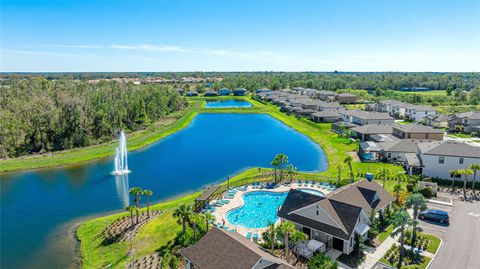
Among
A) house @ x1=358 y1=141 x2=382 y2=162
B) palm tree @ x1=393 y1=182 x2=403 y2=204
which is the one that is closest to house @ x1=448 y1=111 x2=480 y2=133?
house @ x1=358 y1=141 x2=382 y2=162

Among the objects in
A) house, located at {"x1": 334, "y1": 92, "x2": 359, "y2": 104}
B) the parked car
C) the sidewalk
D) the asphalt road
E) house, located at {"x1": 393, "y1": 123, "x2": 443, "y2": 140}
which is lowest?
the sidewalk

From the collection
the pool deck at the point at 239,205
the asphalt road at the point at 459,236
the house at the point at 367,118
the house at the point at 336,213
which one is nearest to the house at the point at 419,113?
the house at the point at 367,118

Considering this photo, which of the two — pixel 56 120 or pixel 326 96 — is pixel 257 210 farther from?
pixel 326 96

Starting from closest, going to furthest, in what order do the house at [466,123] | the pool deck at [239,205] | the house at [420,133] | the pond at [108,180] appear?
the pool deck at [239,205] < the pond at [108,180] < the house at [420,133] < the house at [466,123]

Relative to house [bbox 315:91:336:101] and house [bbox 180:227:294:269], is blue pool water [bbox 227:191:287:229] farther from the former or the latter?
house [bbox 315:91:336:101]

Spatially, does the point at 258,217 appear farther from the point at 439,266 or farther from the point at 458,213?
the point at 458,213

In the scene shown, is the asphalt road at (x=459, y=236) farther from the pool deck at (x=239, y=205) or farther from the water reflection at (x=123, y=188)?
the water reflection at (x=123, y=188)

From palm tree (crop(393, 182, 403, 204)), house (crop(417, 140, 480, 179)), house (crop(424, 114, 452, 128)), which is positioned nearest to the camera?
palm tree (crop(393, 182, 403, 204))
